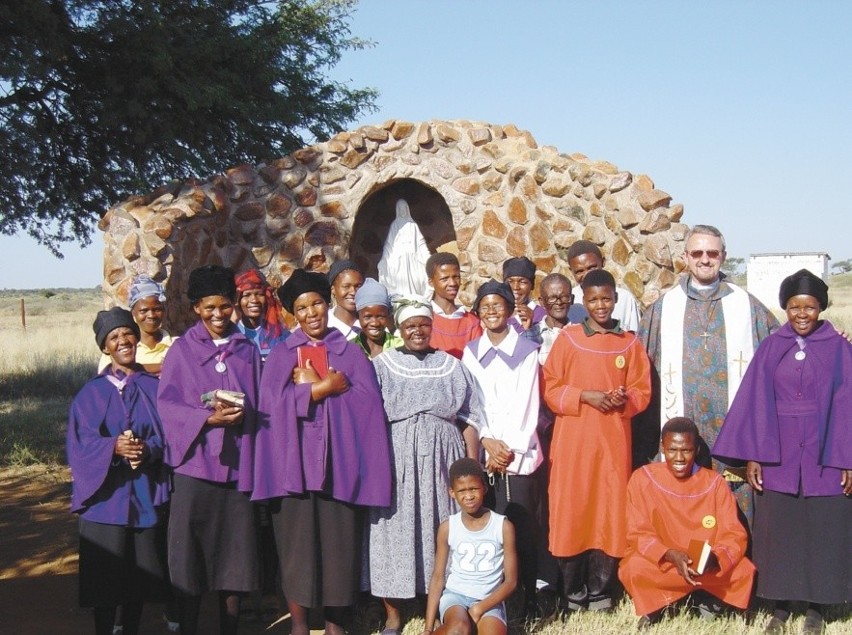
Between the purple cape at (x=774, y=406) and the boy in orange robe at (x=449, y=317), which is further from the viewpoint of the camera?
the boy in orange robe at (x=449, y=317)

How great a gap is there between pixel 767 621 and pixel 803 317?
4.87 ft

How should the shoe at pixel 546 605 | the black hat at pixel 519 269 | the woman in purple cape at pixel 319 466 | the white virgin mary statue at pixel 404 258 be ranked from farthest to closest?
Answer: the white virgin mary statue at pixel 404 258
the black hat at pixel 519 269
the shoe at pixel 546 605
the woman in purple cape at pixel 319 466

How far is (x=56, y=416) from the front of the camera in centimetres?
1054

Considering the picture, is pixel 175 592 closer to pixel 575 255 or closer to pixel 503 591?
pixel 503 591

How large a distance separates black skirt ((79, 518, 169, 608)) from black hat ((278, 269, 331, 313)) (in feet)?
3.93

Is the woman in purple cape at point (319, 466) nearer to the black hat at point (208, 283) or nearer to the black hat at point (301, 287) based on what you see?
the black hat at point (301, 287)

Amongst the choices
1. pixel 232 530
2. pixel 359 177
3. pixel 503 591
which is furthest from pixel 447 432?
pixel 359 177

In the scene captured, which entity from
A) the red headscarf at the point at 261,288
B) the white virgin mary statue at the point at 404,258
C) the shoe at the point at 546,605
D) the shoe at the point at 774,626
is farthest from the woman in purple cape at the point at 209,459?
the white virgin mary statue at the point at 404,258

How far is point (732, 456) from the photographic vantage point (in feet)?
14.6

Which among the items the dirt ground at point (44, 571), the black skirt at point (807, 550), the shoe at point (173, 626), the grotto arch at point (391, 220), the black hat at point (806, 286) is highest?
the grotto arch at point (391, 220)

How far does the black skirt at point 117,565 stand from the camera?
4.06m

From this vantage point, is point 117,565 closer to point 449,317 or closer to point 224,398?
point 224,398

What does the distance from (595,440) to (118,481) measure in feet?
7.40

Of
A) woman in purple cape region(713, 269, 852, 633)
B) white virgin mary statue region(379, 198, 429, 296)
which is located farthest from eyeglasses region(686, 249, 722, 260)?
white virgin mary statue region(379, 198, 429, 296)
